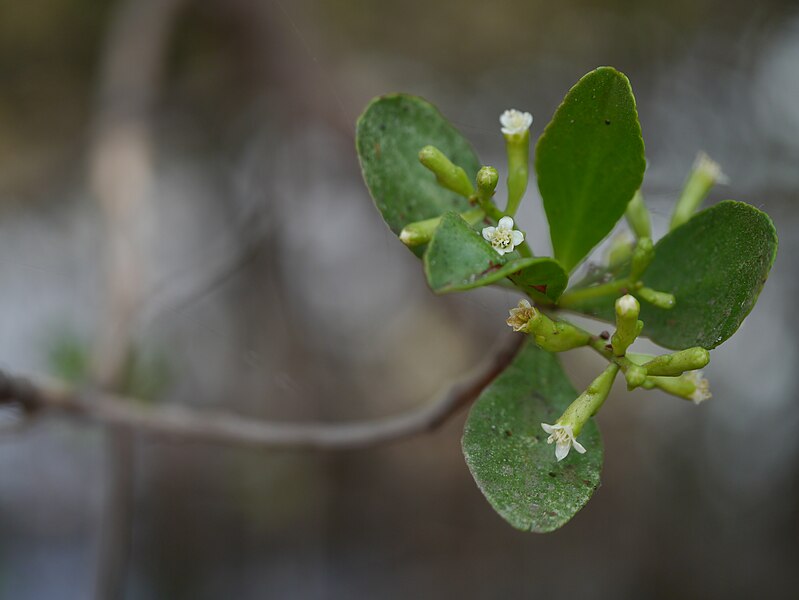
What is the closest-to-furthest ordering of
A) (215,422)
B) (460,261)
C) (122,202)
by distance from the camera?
(460,261) → (215,422) → (122,202)

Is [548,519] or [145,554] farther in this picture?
[145,554]

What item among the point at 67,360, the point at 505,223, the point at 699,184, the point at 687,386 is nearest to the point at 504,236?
the point at 505,223

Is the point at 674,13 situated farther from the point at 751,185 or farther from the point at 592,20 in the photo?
the point at 751,185

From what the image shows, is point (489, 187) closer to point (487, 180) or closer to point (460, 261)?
point (487, 180)

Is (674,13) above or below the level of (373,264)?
above

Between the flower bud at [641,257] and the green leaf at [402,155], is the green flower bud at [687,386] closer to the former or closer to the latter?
the flower bud at [641,257]

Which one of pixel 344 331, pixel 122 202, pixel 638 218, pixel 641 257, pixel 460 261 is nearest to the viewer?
pixel 460 261

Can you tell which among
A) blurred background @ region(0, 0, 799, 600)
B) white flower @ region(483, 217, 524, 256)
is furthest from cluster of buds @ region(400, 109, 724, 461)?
blurred background @ region(0, 0, 799, 600)

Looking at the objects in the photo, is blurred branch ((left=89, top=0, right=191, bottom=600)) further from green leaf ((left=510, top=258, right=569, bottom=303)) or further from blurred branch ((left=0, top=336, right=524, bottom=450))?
green leaf ((left=510, top=258, right=569, bottom=303))

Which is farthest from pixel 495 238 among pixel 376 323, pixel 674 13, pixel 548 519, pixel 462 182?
pixel 674 13
